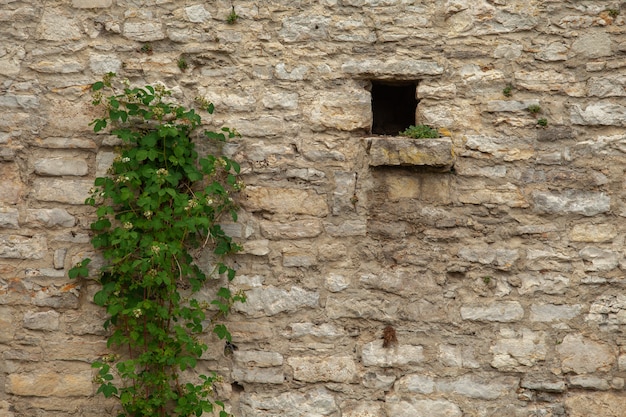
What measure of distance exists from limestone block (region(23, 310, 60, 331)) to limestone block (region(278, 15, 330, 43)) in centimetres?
197

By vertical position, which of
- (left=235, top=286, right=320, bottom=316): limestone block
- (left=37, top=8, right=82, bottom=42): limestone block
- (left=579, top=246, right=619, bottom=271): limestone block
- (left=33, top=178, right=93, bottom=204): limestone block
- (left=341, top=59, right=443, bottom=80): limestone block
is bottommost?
(left=235, top=286, right=320, bottom=316): limestone block

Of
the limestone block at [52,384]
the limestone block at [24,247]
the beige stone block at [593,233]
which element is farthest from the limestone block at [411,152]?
the limestone block at [52,384]

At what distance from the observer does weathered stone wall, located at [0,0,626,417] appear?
10.7ft

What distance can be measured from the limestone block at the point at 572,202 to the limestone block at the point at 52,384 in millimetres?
2603

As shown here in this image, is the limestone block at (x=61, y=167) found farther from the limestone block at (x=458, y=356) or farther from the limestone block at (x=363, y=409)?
the limestone block at (x=458, y=356)

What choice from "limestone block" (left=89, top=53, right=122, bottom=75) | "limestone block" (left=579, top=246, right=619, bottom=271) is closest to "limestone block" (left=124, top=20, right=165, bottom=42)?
"limestone block" (left=89, top=53, right=122, bottom=75)

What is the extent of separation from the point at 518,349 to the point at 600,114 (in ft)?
4.28

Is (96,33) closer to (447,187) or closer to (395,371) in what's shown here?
(447,187)

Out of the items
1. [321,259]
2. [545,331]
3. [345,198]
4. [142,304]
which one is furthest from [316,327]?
[545,331]

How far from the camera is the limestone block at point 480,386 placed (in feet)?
10.7

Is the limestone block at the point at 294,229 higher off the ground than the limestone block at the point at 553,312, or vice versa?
the limestone block at the point at 294,229

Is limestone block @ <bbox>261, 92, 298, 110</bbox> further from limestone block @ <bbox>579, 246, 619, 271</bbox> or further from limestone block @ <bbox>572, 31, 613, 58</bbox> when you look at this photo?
limestone block @ <bbox>579, 246, 619, 271</bbox>

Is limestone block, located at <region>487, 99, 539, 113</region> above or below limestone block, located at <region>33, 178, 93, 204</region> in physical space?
above

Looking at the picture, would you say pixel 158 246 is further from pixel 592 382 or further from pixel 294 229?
pixel 592 382
